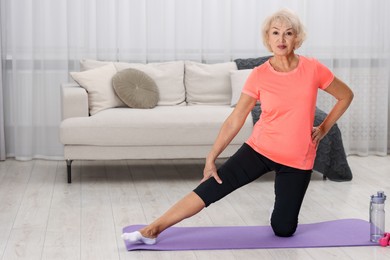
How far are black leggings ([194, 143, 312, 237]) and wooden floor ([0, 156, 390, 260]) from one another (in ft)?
0.71

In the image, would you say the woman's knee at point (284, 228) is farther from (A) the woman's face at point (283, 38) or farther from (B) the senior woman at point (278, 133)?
(A) the woman's face at point (283, 38)

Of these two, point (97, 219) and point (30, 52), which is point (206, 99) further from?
point (97, 219)

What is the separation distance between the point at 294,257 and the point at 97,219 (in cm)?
119

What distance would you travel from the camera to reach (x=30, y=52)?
6266 mm

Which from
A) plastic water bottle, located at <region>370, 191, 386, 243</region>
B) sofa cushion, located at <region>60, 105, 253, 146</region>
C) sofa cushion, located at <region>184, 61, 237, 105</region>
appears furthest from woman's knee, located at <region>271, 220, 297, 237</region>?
sofa cushion, located at <region>184, 61, 237, 105</region>

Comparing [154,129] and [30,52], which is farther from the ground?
[30,52]

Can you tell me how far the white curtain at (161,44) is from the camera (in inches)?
246

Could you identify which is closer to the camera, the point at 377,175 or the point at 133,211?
the point at 133,211

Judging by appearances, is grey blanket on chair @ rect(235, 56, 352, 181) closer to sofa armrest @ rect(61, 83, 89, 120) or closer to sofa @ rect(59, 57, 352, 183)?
sofa @ rect(59, 57, 352, 183)

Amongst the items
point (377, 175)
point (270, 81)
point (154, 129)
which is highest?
point (270, 81)

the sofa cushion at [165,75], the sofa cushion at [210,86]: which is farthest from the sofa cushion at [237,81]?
the sofa cushion at [165,75]

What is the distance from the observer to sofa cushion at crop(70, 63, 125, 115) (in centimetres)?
565

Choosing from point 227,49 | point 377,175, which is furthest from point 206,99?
point 377,175

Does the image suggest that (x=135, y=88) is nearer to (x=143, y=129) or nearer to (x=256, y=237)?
(x=143, y=129)
